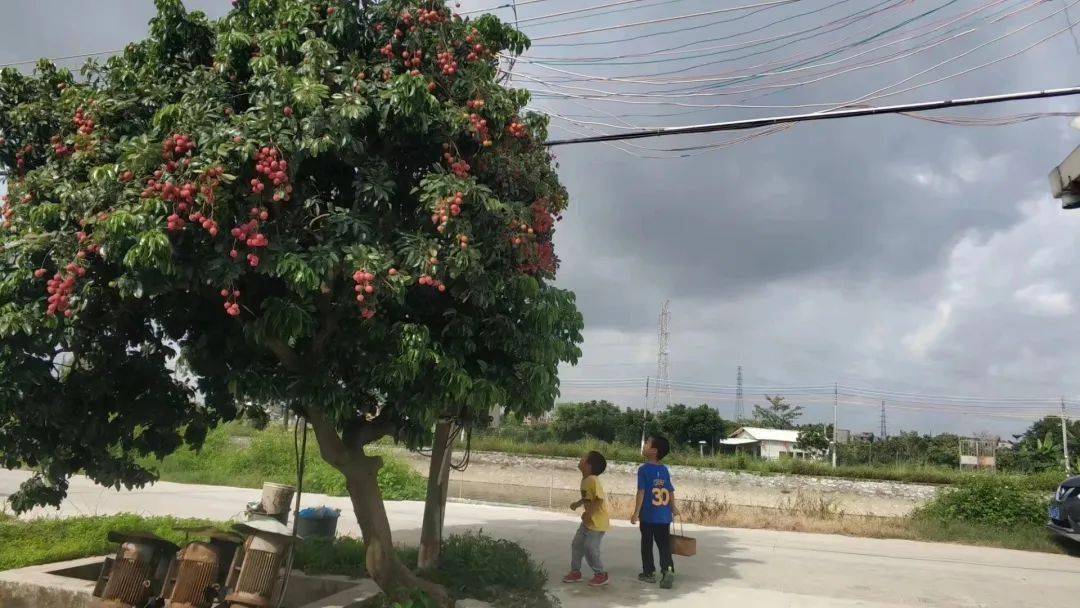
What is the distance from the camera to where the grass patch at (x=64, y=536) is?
323 inches

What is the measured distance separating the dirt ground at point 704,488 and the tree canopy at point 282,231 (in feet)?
35.7

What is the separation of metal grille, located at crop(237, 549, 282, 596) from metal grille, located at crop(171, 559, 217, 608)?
276mm

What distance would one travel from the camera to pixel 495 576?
24.7ft

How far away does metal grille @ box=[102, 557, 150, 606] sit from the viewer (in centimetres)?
598

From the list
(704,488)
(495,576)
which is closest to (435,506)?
(495,576)

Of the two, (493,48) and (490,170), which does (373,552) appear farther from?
(493,48)

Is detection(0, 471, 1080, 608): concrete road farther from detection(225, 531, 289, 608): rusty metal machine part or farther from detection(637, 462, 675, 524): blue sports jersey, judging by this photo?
detection(225, 531, 289, 608): rusty metal machine part

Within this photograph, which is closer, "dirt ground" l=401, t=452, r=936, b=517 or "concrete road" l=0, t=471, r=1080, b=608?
"concrete road" l=0, t=471, r=1080, b=608

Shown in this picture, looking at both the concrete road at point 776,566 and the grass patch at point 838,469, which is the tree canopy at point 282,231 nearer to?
the concrete road at point 776,566

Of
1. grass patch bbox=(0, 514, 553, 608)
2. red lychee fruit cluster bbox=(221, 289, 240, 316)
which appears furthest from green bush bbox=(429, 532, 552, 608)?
red lychee fruit cluster bbox=(221, 289, 240, 316)

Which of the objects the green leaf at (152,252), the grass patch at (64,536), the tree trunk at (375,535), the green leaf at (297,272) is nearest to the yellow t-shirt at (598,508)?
the tree trunk at (375,535)

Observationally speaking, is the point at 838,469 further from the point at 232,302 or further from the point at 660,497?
the point at 232,302

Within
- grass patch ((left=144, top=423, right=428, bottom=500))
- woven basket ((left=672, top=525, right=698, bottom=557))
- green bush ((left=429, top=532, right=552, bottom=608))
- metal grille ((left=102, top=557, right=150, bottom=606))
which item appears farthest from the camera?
grass patch ((left=144, top=423, right=428, bottom=500))

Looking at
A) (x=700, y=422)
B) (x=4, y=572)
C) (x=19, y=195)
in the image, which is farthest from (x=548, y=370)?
(x=700, y=422)
